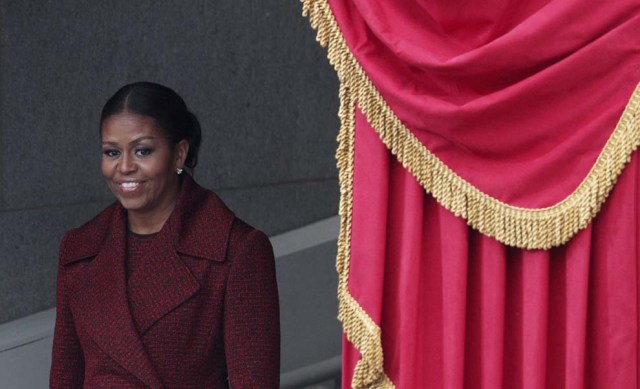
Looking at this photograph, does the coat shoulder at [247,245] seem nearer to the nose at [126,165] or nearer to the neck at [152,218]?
the neck at [152,218]

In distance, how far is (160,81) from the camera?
4879mm

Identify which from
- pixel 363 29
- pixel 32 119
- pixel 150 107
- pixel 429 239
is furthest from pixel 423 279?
pixel 32 119

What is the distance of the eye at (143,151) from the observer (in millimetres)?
3307

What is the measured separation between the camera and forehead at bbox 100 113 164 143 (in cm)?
330

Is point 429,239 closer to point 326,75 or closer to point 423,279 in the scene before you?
point 423,279

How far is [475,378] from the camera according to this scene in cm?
277

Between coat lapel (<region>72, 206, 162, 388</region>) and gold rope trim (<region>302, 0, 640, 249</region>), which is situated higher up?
gold rope trim (<region>302, 0, 640, 249</region>)

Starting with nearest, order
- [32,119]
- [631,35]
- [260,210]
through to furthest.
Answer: [631,35]
[32,119]
[260,210]

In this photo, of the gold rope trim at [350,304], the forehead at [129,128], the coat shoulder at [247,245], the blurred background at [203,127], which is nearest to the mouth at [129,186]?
the forehead at [129,128]

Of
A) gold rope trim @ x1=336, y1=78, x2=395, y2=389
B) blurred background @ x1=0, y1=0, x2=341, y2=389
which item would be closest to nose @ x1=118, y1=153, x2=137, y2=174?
gold rope trim @ x1=336, y1=78, x2=395, y2=389

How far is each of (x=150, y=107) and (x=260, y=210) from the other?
6.18ft

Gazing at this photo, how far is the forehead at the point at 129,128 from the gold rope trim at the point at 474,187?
0.69 metres

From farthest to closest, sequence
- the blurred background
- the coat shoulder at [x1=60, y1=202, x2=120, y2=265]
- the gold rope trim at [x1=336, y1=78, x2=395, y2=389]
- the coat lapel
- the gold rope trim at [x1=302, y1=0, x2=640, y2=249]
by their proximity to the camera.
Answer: the blurred background → the coat shoulder at [x1=60, y1=202, x2=120, y2=265] → the coat lapel → the gold rope trim at [x1=336, y1=78, x2=395, y2=389] → the gold rope trim at [x1=302, y1=0, x2=640, y2=249]

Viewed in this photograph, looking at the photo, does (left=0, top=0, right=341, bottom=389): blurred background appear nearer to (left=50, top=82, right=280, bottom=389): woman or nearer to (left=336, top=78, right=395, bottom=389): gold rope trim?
(left=50, top=82, right=280, bottom=389): woman
